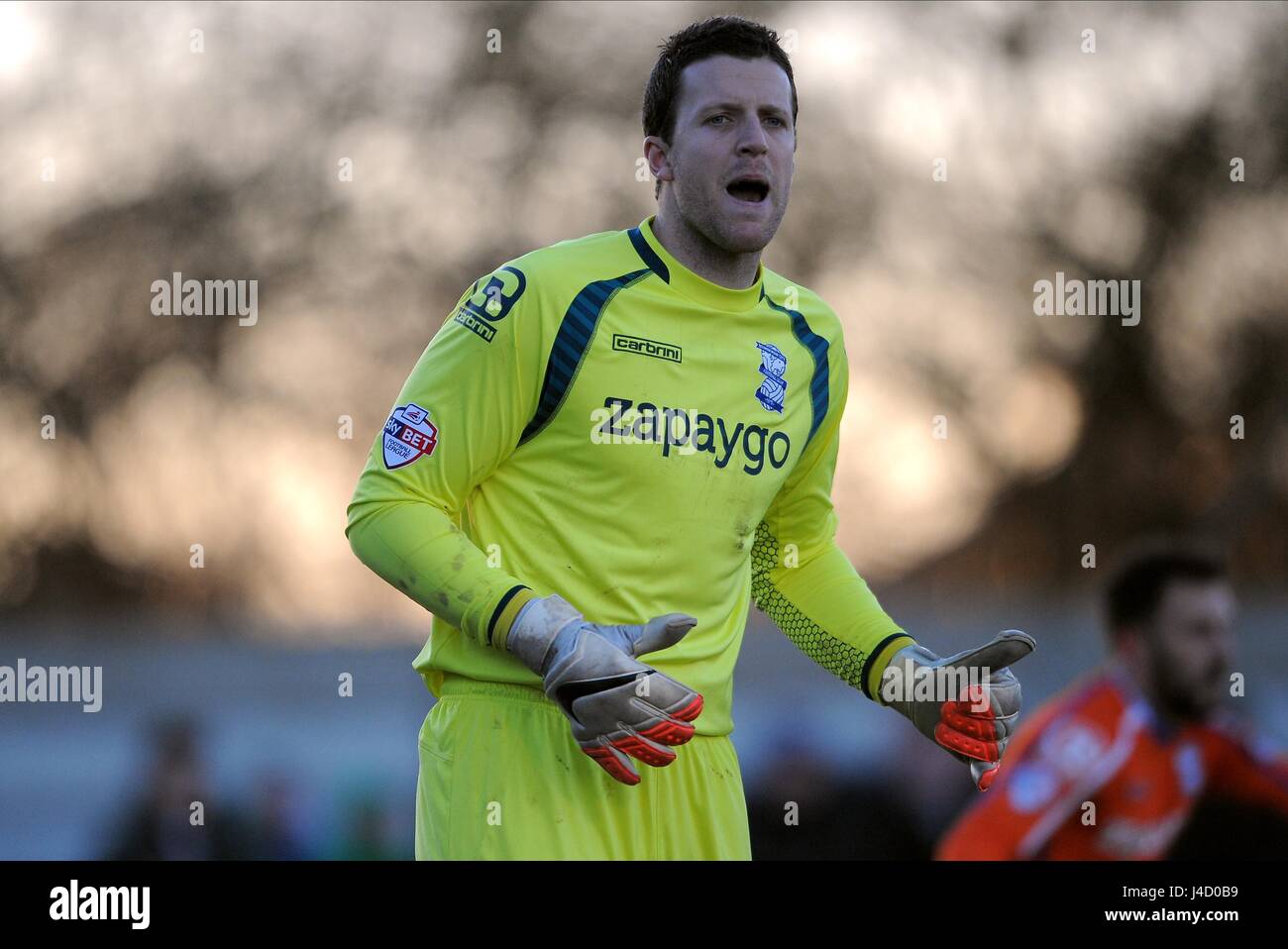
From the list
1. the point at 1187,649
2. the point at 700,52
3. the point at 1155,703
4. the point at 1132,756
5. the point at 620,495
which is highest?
the point at 700,52

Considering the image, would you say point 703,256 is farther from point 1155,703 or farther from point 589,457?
point 1155,703

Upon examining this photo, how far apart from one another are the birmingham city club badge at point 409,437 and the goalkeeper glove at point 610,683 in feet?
1.33

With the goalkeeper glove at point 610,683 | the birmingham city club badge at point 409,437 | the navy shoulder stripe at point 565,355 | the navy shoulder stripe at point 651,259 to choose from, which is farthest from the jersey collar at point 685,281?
the goalkeeper glove at point 610,683

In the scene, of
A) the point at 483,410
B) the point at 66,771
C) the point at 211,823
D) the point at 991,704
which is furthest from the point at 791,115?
the point at 66,771

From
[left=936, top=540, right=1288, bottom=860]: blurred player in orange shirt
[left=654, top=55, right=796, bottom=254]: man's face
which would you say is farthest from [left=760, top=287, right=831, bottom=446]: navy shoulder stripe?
[left=936, top=540, right=1288, bottom=860]: blurred player in orange shirt

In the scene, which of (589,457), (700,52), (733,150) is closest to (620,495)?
(589,457)

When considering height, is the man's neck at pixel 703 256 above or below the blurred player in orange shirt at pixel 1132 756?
above

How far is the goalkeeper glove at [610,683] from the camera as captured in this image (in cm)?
279

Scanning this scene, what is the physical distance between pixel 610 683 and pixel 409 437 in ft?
2.26

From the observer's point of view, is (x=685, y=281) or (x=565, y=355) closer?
(x=565, y=355)

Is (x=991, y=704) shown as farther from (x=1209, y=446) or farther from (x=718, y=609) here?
(x=1209, y=446)

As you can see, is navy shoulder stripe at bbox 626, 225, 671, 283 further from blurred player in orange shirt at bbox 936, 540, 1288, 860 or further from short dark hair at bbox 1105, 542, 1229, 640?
short dark hair at bbox 1105, 542, 1229, 640

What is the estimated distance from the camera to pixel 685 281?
3.39 metres

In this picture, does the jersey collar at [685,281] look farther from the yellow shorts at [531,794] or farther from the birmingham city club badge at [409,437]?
the yellow shorts at [531,794]
